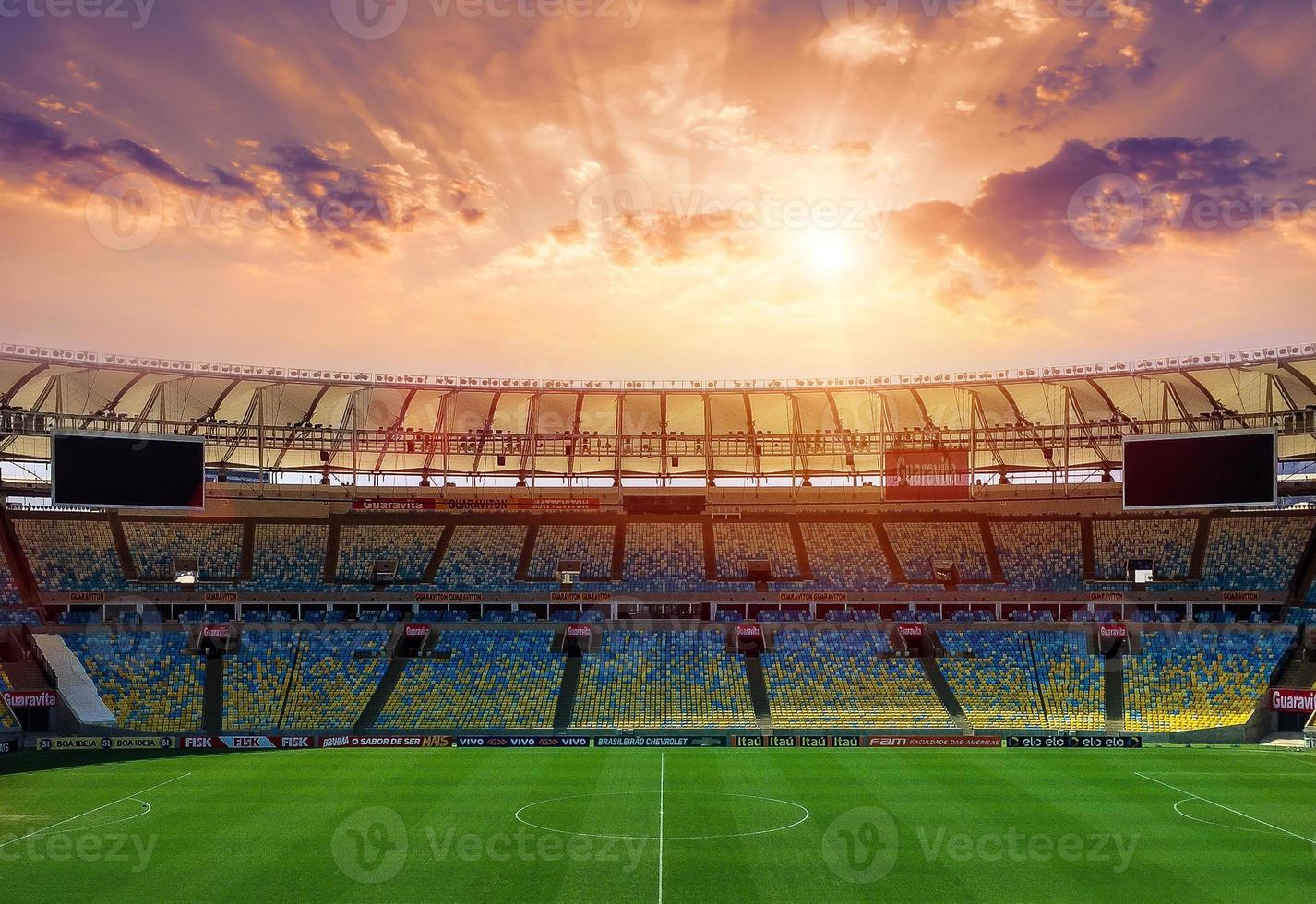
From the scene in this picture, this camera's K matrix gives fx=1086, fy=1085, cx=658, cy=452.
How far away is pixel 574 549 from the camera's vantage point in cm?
6662

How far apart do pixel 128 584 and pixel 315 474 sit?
13.8 m

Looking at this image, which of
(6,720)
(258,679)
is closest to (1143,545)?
(258,679)

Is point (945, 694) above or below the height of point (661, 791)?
above

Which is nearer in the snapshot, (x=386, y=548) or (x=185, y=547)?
(x=185, y=547)

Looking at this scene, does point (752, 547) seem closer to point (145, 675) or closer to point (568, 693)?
point (568, 693)

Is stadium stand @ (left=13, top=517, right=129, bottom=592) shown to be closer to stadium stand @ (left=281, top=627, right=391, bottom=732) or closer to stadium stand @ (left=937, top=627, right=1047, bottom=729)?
stadium stand @ (left=281, top=627, right=391, bottom=732)

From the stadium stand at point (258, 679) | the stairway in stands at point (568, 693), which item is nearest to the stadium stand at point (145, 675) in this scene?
the stadium stand at point (258, 679)

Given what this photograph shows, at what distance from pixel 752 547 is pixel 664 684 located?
46.2ft

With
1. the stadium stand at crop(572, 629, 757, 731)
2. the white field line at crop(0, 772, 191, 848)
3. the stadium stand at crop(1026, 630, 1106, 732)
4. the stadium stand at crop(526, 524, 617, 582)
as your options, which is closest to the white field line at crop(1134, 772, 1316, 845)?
the stadium stand at crop(1026, 630, 1106, 732)

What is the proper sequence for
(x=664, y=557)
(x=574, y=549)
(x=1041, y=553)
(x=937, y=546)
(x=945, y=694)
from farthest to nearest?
(x=574, y=549), (x=937, y=546), (x=664, y=557), (x=1041, y=553), (x=945, y=694)

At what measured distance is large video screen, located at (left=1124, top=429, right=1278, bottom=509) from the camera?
177ft

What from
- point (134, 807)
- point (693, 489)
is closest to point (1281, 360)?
point (693, 489)

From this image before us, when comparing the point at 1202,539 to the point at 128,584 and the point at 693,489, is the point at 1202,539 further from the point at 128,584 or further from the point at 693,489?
the point at 128,584

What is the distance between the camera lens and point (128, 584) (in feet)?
198
